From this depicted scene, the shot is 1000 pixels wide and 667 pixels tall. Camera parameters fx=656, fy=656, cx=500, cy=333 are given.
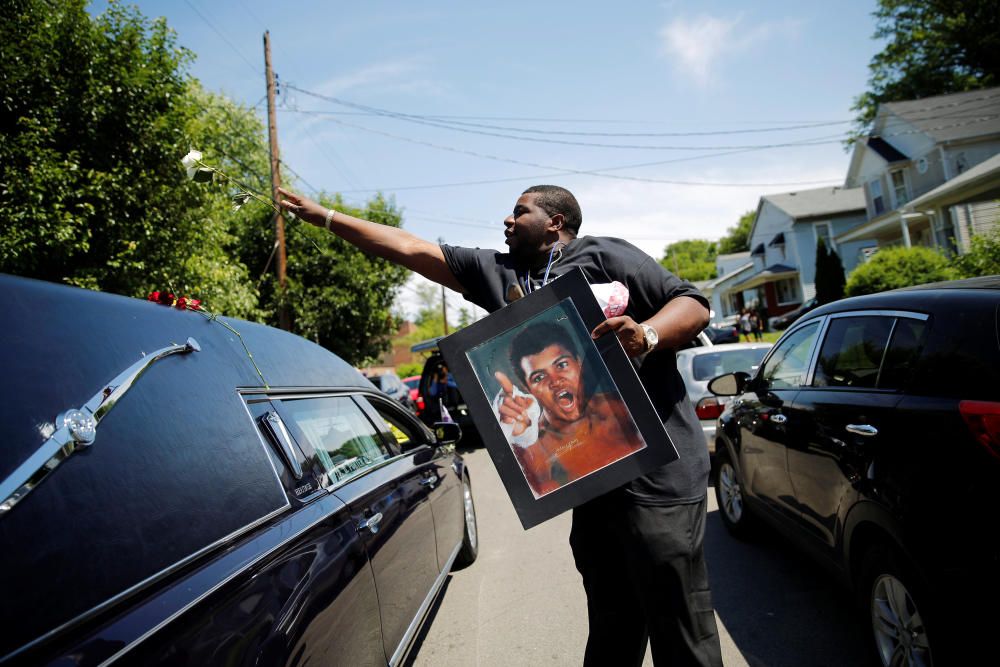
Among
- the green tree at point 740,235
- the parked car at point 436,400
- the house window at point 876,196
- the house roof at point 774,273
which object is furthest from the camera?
the green tree at point 740,235

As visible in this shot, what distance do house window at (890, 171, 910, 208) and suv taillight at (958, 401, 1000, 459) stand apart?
3125 centimetres

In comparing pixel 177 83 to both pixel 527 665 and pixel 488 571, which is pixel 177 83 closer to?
pixel 488 571

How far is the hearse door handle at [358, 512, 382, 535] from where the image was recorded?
2.56 meters

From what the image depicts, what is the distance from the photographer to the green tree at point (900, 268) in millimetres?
18156

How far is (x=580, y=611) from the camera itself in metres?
4.19

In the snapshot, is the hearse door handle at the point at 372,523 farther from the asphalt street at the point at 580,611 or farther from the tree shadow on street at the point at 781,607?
the tree shadow on street at the point at 781,607

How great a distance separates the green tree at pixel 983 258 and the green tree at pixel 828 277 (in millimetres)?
15426


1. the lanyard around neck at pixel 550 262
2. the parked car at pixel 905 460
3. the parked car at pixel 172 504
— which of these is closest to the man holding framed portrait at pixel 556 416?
the lanyard around neck at pixel 550 262

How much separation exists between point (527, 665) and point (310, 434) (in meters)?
1.85

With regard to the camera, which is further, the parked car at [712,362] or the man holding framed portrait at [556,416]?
the parked car at [712,362]

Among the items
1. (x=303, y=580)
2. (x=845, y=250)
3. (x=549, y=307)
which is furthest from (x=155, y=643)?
(x=845, y=250)

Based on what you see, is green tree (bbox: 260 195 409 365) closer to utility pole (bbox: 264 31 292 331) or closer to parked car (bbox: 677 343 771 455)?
utility pole (bbox: 264 31 292 331)

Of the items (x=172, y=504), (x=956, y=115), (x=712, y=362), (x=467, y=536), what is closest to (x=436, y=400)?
(x=712, y=362)

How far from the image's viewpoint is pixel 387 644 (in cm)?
268
